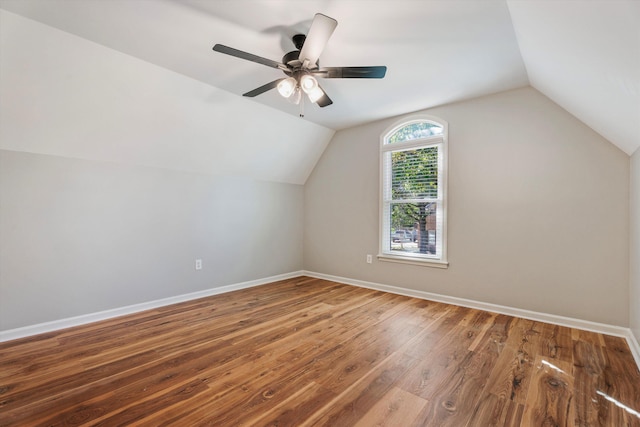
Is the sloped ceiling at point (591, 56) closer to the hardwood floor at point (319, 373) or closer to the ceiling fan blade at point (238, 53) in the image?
the ceiling fan blade at point (238, 53)

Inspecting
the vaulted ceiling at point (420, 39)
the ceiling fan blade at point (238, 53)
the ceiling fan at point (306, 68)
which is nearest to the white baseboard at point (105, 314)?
the vaulted ceiling at point (420, 39)

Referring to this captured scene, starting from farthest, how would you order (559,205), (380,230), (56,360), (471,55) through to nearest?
1. (380,230)
2. (559,205)
3. (471,55)
4. (56,360)

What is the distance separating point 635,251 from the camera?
2404 millimetres

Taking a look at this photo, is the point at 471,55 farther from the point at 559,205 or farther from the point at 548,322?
the point at 548,322

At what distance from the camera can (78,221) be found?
115 inches

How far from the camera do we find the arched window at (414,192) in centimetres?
376

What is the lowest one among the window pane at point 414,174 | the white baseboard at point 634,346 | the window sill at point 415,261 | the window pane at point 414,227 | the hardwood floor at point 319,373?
the hardwood floor at point 319,373

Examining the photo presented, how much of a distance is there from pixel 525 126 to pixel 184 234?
13.9 feet

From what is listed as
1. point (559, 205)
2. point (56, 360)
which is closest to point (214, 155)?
point (56, 360)

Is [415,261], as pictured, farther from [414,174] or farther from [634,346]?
[634,346]

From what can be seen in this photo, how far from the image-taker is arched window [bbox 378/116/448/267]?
12.3 feet

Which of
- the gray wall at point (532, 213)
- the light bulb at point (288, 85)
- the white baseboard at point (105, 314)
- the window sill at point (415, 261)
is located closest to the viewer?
the light bulb at point (288, 85)

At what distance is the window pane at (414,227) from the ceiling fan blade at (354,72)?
2233 millimetres

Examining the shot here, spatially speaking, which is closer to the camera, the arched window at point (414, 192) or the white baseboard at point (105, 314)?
the white baseboard at point (105, 314)
